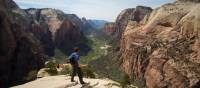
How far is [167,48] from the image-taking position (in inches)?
4742

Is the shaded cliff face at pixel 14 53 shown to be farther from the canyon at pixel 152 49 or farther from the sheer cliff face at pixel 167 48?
the sheer cliff face at pixel 167 48

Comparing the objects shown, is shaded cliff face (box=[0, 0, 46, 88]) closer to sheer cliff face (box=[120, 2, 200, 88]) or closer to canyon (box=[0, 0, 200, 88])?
canyon (box=[0, 0, 200, 88])

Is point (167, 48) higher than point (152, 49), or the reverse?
point (167, 48)

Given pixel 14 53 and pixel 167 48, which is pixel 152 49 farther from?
pixel 14 53

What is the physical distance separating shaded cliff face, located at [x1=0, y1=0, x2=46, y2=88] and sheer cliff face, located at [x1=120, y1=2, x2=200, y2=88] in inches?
1373

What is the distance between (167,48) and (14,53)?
159 feet

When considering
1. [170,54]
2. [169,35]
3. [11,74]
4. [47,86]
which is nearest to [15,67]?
[11,74]

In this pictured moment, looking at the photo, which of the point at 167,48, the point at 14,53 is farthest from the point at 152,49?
the point at 14,53

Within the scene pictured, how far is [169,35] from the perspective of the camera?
422 feet

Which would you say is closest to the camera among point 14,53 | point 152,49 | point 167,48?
point 14,53

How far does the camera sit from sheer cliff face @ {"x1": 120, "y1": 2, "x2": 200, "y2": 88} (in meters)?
109

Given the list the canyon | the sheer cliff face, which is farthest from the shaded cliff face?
the sheer cliff face

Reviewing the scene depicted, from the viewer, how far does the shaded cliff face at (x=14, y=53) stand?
91375mm

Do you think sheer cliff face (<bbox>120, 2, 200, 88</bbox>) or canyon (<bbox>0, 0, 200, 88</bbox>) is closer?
canyon (<bbox>0, 0, 200, 88</bbox>)
